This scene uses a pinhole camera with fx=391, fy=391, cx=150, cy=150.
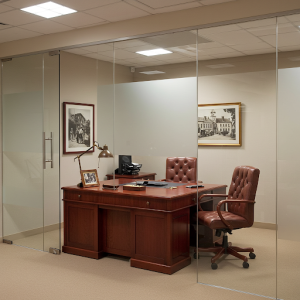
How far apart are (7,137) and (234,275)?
3.59 m

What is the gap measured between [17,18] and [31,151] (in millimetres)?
1761

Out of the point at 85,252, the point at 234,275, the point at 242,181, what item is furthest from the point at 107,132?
the point at 234,275

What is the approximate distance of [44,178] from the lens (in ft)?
16.8

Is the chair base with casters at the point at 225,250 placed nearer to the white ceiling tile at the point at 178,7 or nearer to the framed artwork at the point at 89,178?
the framed artwork at the point at 89,178

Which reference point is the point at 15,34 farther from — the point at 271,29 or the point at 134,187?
the point at 271,29

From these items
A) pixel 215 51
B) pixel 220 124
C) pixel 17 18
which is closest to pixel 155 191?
pixel 220 124

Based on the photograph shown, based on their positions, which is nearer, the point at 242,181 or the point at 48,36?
the point at 242,181

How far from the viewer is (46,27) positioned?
4.69m

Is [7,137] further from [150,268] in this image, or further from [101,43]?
[150,268]

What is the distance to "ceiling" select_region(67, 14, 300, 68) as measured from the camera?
3378 millimetres

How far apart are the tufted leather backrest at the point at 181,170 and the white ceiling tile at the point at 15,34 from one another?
2413 mm

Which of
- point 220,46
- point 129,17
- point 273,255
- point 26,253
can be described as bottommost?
point 26,253

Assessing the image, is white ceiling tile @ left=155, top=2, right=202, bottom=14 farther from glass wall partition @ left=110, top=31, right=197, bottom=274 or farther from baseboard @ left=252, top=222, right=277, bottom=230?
baseboard @ left=252, top=222, right=277, bottom=230

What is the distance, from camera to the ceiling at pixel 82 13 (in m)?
3.77
